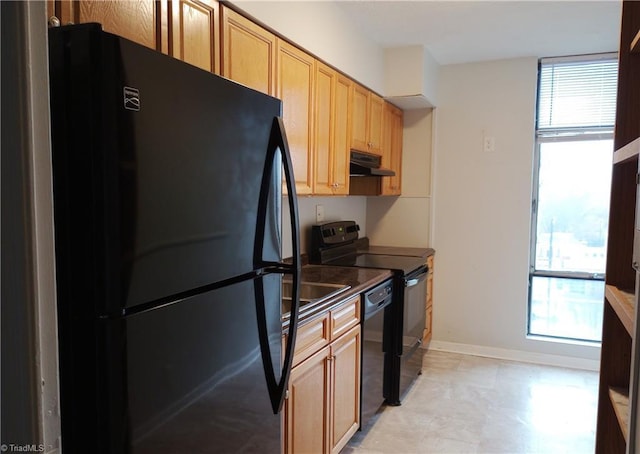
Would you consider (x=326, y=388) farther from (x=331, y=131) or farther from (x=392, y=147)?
(x=392, y=147)

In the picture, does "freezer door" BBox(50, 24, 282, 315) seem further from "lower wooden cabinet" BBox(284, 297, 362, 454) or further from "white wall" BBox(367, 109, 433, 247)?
"white wall" BBox(367, 109, 433, 247)

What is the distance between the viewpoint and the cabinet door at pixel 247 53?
1.74 metres

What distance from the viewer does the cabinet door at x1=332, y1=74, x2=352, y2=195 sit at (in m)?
2.81

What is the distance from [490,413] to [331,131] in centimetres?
204

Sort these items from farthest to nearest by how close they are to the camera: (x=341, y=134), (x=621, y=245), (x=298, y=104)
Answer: (x=341, y=134) < (x=298, y=104) < (x=621, y=245)

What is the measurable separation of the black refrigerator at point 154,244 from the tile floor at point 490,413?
1.67m

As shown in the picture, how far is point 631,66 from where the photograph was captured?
132cm

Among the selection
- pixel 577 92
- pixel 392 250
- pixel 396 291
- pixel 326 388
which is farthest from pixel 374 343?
pixel 577 92

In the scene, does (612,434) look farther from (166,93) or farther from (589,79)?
(589,79)

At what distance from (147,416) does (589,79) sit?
4017mm

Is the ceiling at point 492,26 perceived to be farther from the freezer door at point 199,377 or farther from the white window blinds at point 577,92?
the freezer door at point 199,377

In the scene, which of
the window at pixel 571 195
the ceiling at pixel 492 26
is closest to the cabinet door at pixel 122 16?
the ceiling at pixel 492 26

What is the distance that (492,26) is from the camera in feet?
10.1

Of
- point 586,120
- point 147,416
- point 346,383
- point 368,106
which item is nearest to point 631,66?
point 147,416
